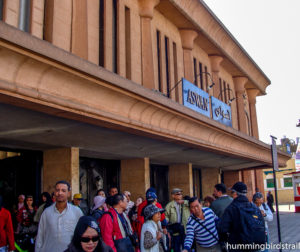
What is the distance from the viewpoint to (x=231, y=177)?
997 inches

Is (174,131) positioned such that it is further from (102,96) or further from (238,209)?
(238,209)

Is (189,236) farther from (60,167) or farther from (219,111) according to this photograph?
(219,111)

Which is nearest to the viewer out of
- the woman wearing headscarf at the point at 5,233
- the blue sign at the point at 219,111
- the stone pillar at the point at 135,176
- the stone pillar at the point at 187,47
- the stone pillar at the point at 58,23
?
the woman wearing headscarf at the point at 5,233

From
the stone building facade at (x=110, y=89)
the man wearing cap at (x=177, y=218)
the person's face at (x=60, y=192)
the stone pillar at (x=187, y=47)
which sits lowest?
the man wearing cap at (x=177, y=218)

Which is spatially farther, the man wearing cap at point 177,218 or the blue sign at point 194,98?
the blue sign at point 194,98

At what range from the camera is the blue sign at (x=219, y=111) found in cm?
1506

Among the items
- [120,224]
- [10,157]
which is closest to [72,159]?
[10,157]

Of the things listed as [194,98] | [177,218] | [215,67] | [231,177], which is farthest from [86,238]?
[231,177]

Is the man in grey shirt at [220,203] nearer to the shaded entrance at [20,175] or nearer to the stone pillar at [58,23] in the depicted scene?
the stone pillar at [58,23]

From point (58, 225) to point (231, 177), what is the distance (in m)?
22.2

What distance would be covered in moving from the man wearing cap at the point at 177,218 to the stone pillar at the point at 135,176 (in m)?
5.38

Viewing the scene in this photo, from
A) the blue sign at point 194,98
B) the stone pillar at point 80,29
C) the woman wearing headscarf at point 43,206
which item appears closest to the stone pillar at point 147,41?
the blue sign at point 194,98

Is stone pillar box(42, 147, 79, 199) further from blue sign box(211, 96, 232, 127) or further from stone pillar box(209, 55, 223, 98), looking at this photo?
stone pillar box(209, 55, 223, 98)

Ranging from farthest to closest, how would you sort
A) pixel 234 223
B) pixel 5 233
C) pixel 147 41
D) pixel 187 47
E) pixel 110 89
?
pixel 187 47 → pixel 147 41 → pixel 110 89 → pixel 5 233 → pixel 234 223
